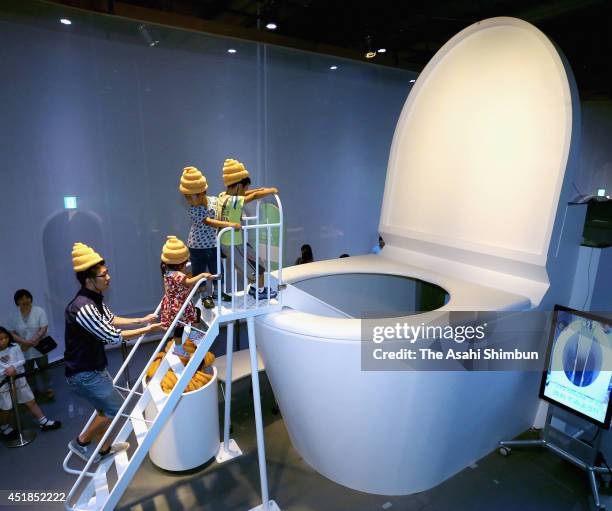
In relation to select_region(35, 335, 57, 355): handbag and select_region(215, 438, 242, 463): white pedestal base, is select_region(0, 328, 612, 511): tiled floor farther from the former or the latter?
select_region(35, 335, 57, 355): handbag

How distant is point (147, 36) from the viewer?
3.99m

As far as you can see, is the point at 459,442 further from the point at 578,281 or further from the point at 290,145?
the point at 290,145

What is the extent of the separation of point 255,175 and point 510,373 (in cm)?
361

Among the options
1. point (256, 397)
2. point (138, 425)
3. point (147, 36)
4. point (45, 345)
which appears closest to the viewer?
point (256, 397)

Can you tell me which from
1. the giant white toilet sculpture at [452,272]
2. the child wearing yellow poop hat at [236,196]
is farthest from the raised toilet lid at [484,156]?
the child wearing yellow poop hat at [236,196]

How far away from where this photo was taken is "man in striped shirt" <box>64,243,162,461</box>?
2.27m

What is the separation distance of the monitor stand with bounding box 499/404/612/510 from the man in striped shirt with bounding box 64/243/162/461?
264 cm

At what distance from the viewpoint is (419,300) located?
3375 millimetres

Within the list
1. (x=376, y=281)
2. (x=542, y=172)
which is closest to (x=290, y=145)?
(x=376, y=281)

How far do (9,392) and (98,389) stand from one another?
1.14 meters

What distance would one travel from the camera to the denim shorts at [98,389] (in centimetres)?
245

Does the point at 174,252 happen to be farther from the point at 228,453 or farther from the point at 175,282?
the point at 228,453

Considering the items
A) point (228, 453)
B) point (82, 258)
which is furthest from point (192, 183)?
point (228, 453)

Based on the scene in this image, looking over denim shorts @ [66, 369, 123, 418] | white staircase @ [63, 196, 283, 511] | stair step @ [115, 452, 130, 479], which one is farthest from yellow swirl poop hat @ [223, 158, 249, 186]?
stair step @ [115, 452, 130, 479]
